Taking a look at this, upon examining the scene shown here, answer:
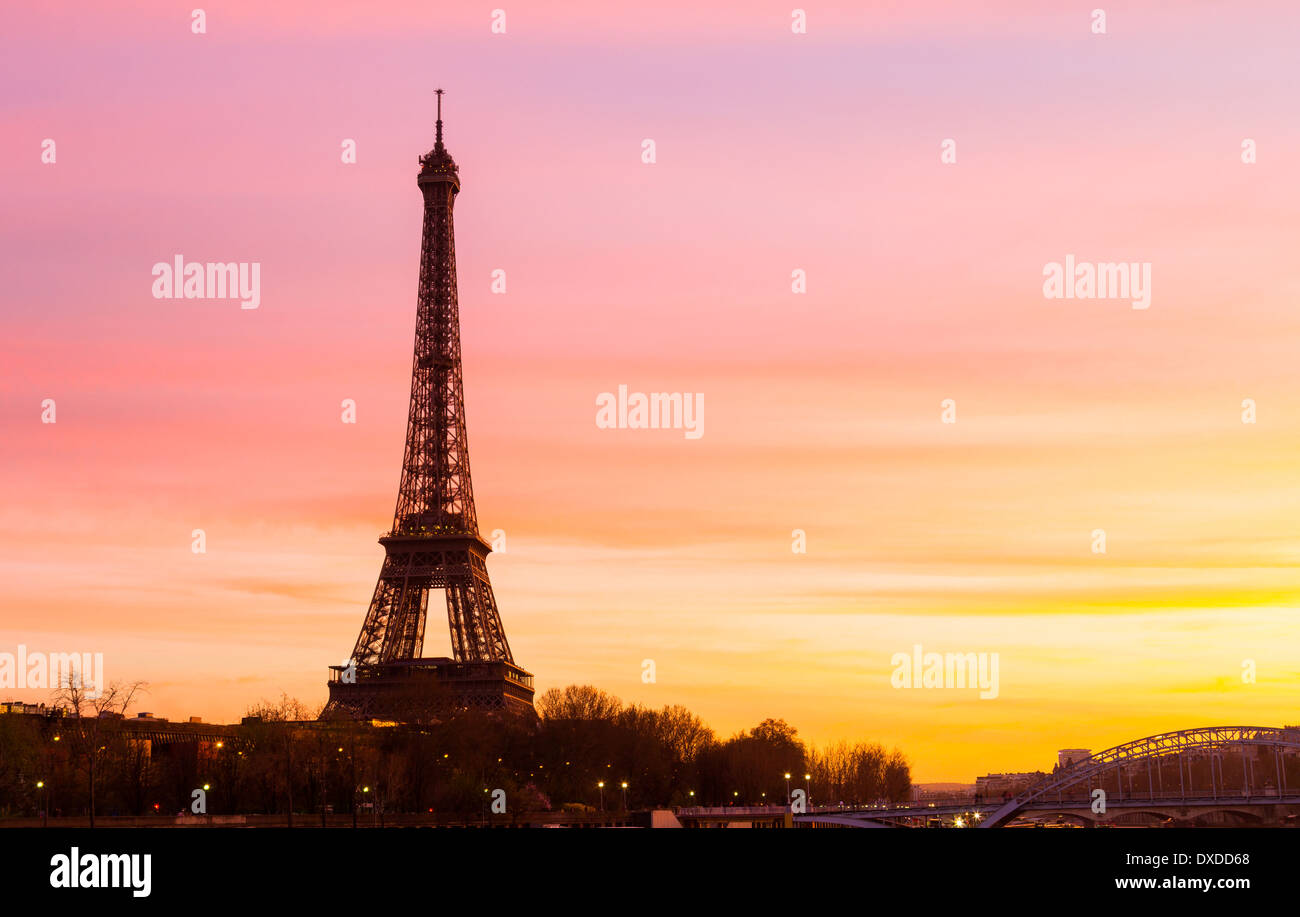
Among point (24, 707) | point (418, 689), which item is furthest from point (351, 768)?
point (24, 707)

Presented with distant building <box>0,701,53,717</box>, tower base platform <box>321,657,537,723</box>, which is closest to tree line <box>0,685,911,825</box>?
tower base platform <box>321,657,537,723</box>

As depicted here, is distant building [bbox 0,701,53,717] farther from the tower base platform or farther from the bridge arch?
the bridge arch

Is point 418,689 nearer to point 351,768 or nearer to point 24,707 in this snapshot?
point 351,768

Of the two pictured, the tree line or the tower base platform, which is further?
the tower base platform

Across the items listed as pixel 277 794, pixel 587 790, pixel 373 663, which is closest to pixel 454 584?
pixel 373 663

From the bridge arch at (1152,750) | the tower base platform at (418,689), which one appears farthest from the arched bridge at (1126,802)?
the tower base platform at (418,689)
